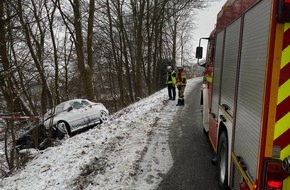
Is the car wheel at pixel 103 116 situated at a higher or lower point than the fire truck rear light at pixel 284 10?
lower

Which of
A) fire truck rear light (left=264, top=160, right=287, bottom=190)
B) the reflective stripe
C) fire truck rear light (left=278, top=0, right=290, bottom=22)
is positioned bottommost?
fire truck rear light (left=264, top=160, right=287, bottom=190)

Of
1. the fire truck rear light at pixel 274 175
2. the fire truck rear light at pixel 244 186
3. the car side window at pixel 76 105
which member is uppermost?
the fire truck rear light at pixel 274 175

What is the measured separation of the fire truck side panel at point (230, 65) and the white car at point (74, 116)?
31.6 feet

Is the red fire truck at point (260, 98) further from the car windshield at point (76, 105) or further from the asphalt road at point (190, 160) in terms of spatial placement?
the car windshield at point (76, 105)

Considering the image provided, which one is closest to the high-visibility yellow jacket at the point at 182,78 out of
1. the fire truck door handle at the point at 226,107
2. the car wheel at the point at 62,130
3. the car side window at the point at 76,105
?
the car side window at the point at 76,105

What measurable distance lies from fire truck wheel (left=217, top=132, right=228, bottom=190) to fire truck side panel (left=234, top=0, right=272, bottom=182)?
0.88 m

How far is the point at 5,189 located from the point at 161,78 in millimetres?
36140

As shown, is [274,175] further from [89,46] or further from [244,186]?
[89,46]

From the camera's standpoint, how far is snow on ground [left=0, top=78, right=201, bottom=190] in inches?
225

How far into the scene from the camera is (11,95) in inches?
369

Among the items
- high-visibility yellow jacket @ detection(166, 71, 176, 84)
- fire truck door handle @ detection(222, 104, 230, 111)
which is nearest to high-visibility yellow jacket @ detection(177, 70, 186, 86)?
high-visibility yellow jacket @ detection(166, 71, 176, 84)

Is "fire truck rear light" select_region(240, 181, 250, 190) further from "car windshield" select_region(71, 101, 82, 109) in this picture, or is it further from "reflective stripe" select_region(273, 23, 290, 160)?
"car windshield" select_region(71, 101, 82, 109)

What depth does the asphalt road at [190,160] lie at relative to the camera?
571 cm

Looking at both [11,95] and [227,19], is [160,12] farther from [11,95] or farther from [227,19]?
[227,19]
